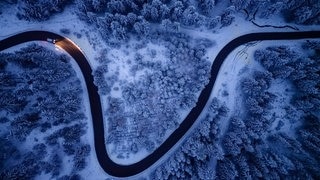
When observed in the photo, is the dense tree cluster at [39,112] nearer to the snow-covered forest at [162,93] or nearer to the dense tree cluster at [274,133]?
the snow-covered forest at [162,93]

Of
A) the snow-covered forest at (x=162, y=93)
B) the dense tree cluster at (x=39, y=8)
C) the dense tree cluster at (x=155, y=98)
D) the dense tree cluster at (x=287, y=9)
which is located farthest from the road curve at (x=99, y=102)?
the dense tree cluster at (x=287, y=9)

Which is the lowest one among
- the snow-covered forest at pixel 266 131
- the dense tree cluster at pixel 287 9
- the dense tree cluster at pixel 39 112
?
the dense tree cluster at pixel 39 112

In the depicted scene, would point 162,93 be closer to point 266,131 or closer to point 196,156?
point 196,156

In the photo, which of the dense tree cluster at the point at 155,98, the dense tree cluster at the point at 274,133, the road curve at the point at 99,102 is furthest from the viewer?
the dense tree cluster at the point at 155,98

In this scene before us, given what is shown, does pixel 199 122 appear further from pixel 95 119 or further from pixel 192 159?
pixel 95 119

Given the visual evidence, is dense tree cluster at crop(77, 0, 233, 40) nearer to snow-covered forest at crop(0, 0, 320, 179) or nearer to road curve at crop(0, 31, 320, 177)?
snow-covered forest at crop(0, 0, 320, 179)

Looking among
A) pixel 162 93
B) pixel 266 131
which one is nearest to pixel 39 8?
pixel 162 93

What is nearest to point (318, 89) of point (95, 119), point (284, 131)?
point (284, 131)
